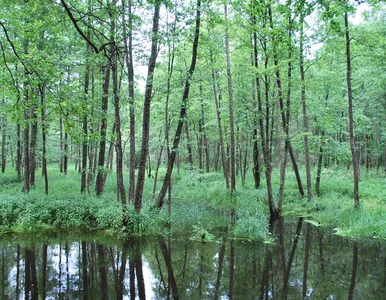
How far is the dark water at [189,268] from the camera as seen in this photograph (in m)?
5.56

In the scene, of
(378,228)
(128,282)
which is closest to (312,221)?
(378,228)

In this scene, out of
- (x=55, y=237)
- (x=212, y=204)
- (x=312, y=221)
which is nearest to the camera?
(x=55, y=237)

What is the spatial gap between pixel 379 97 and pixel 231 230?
18195 millimetres

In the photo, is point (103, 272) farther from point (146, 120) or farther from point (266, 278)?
point (146, 120)

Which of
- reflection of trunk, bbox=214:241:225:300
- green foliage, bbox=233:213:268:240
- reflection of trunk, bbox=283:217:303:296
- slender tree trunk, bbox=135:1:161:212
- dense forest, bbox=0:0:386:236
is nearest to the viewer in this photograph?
reflection of trunk, bbox=214:241:225:300

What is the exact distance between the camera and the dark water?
5.56 metres

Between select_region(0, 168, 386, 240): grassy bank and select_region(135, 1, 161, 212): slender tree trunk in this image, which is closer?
select_region(0, 168, 386, 240): grassy bank

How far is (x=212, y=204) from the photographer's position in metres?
15.1

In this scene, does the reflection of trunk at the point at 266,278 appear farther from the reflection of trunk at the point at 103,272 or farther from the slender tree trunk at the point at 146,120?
the slender tree trunk at the point at 146,120

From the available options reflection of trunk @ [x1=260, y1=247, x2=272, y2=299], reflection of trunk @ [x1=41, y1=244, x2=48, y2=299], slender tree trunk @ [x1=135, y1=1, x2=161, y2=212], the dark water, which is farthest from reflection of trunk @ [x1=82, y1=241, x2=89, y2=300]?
reflection of trunk @ [x1=260, y1=247, x2=272, y2=299]

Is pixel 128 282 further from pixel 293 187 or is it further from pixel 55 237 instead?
pixel 293 187

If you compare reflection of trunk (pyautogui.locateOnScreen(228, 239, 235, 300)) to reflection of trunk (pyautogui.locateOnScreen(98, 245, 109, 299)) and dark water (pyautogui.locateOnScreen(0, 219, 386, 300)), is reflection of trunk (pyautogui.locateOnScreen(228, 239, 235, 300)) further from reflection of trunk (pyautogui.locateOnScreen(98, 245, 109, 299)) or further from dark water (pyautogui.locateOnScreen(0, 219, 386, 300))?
reflection of trunk (pyautogui.locateOnScreen(98, 245, 109, 299))

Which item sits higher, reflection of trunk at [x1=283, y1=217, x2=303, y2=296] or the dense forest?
the dense forest

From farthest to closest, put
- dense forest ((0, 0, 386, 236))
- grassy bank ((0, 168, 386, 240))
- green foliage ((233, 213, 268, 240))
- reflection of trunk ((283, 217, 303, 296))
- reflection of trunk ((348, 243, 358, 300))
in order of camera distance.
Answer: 1. grassy bank ((0, 168, 386, 240))
2. green foliage ((233, 213, 268, 240))
3. dense forest ((0, 0, 386, 236))
4. reflection of trunk ((283, 217, 303, 296))
5. reflection of trunk ((348, 243, 358, 300))
